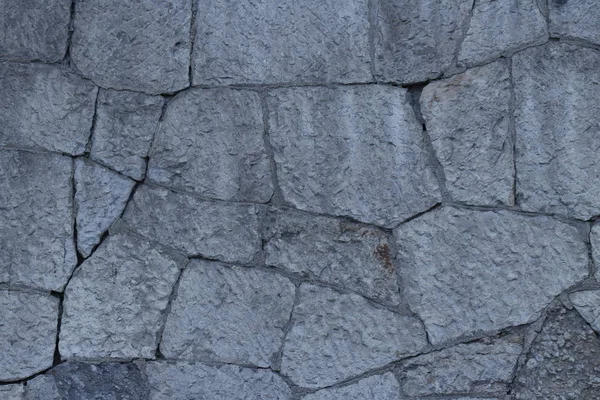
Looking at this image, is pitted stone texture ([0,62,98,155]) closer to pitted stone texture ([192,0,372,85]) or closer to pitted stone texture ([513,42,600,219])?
pitted stone texture ([192,0,372,85])

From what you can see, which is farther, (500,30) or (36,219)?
(36,219)

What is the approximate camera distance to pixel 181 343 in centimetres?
212

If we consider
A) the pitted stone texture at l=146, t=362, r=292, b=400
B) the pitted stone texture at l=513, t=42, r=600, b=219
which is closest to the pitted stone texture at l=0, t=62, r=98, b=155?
the pitted stone texture at l=146, t=362, r=292, b=400

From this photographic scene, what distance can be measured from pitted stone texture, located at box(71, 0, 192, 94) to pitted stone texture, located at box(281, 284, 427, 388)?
2.21 feet

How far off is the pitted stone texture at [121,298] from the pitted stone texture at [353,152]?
0.40 m

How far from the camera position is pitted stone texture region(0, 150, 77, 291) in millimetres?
2115

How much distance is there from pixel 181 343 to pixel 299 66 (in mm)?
790

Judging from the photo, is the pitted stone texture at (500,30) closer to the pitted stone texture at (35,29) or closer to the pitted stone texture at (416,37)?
the pitted stone texture at (416,37)

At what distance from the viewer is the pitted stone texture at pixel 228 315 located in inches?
83.0

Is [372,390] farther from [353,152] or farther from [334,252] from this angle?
[353,152]

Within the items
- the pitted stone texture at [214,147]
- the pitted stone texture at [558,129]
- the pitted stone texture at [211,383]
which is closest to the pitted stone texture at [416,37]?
the pitted stone texture at [558,129]

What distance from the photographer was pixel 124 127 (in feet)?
6.94

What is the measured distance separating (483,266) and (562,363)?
0.31m

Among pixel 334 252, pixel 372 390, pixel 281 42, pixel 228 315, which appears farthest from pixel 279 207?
pixel 372 390
